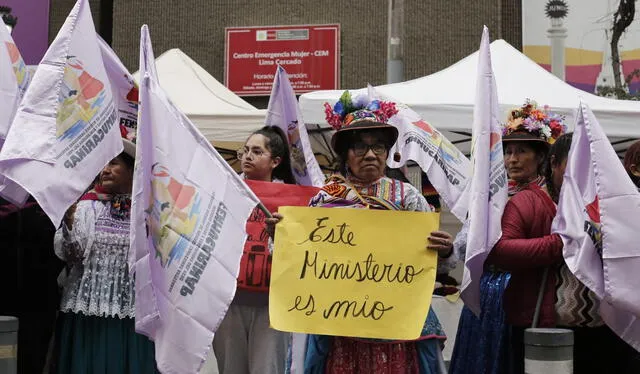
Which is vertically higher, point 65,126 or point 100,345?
point 65,126

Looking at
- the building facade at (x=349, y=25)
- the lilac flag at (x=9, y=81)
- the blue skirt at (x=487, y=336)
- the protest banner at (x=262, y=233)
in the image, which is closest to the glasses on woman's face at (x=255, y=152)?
the protest banner at (x=262, y=233)

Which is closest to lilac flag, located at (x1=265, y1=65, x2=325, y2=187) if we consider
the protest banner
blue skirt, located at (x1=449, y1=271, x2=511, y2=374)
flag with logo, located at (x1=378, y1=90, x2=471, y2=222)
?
the protest banner

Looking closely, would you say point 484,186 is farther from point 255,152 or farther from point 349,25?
→ point 349,25

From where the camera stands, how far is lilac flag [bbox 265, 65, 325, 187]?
6.78 metres

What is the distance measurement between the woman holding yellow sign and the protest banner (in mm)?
960

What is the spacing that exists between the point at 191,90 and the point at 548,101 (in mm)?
4260

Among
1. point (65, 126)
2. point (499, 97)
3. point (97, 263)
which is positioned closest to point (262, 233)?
point (97, 263)

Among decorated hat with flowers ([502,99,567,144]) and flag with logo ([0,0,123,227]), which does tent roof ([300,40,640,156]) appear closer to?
decorated hat with flowers ([502,99,567,144])

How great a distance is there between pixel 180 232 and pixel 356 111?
1.02 meters

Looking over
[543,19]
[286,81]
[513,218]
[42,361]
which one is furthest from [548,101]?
[543,19]

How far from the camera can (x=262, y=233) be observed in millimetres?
6195

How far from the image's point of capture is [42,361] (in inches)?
247

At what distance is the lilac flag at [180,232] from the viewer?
16.3 feet

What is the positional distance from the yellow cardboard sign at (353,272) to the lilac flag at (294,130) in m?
1.64
